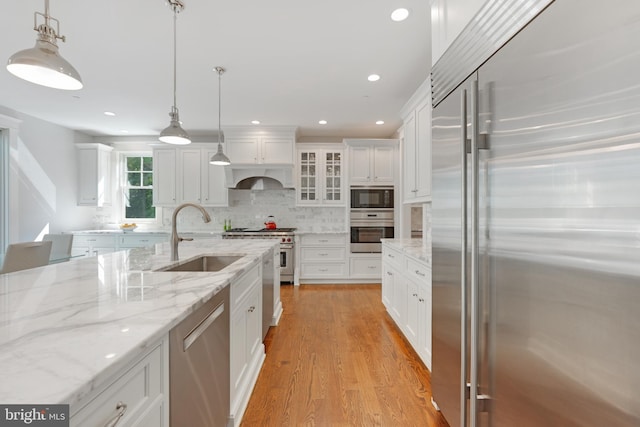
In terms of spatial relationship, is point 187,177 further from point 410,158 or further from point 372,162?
point 410,158

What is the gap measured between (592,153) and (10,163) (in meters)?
6.00

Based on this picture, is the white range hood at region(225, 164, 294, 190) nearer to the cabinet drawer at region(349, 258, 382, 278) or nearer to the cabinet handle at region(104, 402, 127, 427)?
the cabinet drawer at region(349, 258, 382, 278)

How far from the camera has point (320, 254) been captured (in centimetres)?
519

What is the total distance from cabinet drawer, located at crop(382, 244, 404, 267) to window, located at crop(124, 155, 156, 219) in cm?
→ 458

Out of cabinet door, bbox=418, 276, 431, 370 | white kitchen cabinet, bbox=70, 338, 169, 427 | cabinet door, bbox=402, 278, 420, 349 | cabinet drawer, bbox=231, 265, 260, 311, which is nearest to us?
white kitchen cabinet, bbox=70, 338, 169, 427

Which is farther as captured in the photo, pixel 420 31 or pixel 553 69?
pixel 420 31

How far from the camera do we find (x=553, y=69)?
790 mm

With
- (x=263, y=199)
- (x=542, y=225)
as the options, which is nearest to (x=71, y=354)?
(x=542, y=225)

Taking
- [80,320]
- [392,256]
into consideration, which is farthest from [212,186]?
[80,320]

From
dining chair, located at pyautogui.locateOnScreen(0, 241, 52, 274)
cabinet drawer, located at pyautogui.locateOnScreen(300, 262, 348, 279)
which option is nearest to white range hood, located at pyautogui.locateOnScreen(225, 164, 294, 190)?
cabinet drawer, located at pyautogui.locateOnScreen(300, 262, 348, 279)

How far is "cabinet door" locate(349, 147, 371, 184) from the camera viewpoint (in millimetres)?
5172

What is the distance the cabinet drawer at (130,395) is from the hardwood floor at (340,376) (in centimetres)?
112

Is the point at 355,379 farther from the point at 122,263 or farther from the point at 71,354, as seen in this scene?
the point at 71,354

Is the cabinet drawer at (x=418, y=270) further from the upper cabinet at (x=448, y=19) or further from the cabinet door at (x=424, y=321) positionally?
the upper cabinet at (x=448, y=19)
